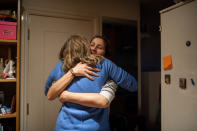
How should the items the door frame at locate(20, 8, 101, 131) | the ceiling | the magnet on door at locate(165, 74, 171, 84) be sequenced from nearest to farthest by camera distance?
1. the magnet on door at locate(165, 74, 171, 84)
2. the door frame at locate(20, 8, 101, 131)
3. the ceiling

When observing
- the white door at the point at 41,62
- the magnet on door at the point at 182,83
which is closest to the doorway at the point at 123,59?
the white door at the point at 41,62

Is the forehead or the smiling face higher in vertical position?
the forehead

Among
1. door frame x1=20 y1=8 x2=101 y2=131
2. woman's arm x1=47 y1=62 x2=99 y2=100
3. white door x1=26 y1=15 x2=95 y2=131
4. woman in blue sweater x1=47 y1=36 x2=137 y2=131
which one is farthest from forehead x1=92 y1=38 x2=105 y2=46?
door frame x1=20 y1=8 x2=101 y2=131

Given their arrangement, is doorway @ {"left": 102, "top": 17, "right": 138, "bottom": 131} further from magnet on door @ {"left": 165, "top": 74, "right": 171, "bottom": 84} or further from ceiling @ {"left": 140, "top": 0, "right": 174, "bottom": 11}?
magnet on door @ {"left": 165, "top": 74, "right": 171, "bottom": 84}

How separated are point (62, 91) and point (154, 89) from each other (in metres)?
2.09

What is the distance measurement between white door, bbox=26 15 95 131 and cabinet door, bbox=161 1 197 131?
1.25 m

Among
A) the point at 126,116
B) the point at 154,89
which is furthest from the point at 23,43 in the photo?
the point at 154,89

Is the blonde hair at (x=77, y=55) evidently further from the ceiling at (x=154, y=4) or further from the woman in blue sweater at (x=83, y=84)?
the ceiling at (x=154, y=4)

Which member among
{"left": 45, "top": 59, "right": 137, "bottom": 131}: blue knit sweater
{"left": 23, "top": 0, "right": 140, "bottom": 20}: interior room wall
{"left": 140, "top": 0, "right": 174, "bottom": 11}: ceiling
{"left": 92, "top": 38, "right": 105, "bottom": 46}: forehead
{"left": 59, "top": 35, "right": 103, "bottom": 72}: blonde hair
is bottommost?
{"left": 45, "top": 59, "right": 137, "bottom": 131}: blue knit sweater

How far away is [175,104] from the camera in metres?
1.48

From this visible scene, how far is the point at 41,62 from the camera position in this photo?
209 centimetres

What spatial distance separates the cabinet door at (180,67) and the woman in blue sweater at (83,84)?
514 millimetres

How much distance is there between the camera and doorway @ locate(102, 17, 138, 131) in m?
2.47

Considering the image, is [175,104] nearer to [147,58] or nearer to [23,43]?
[23,43]
